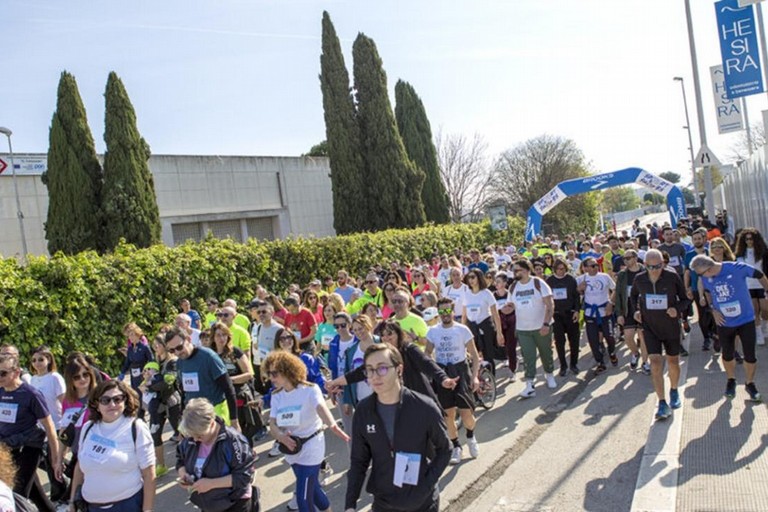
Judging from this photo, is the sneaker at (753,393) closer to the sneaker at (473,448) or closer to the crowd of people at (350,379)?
the crowd of people at (350,379)

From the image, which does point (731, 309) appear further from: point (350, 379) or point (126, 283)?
point (126, 283)

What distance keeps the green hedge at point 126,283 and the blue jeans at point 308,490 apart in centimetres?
702

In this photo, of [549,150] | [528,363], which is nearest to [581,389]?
[528,363]

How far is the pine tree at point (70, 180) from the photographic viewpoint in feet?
62.4

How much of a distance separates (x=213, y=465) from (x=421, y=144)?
3466cm

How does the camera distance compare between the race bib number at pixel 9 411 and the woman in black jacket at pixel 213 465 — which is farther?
the race bib number at pixel 9 411

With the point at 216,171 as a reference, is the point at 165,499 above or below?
below

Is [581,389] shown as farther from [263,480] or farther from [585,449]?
[263,480]

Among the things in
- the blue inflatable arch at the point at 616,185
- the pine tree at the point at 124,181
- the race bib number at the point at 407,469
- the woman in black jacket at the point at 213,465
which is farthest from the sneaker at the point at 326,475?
the blue inflatable arch at the point at 616,185

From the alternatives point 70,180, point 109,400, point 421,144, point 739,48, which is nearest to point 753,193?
point 739,48

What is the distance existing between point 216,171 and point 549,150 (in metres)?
34.6

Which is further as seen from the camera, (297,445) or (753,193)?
(753,193)

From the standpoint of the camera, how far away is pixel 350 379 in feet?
19.7

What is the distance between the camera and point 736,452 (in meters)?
5.89
